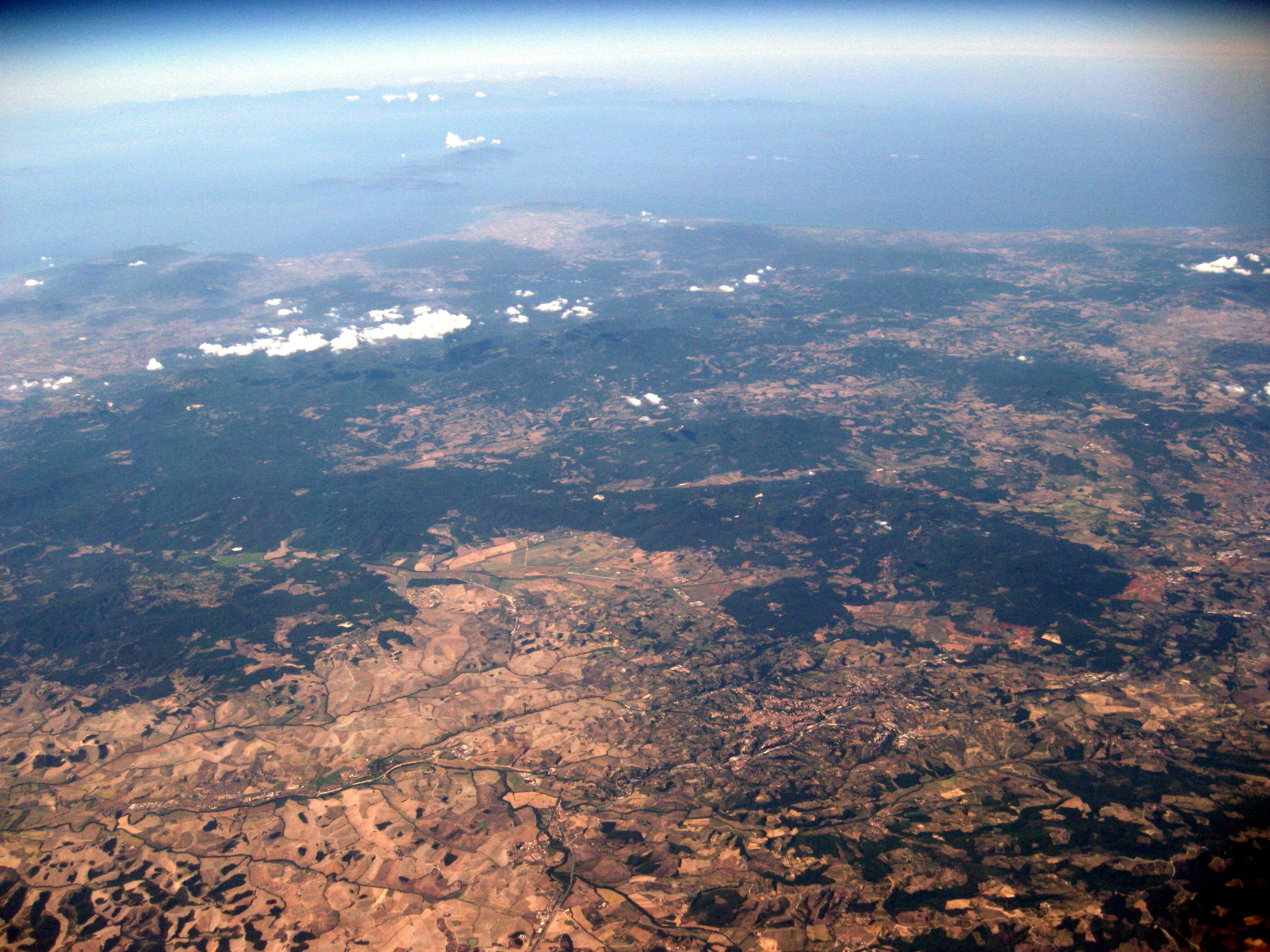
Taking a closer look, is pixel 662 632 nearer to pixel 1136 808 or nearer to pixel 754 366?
pixel 1136 808

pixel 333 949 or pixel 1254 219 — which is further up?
pixel 1254 219

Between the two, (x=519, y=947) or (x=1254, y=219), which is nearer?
(x=519, y=947)

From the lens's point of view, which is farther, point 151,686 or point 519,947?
point 151,686

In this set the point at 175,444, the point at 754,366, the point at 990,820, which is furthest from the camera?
the point at 754,366

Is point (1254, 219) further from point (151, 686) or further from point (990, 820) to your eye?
point (151, 686)

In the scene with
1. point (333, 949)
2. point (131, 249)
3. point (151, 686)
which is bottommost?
point (151, 686)

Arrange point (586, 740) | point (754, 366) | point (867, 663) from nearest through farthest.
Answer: point (586, 740), point (867, 663), point (754, 366)

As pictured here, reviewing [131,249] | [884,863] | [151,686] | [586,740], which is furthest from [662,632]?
[131,249]

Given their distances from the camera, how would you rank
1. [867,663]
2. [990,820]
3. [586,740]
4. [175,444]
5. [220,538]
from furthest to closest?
[175,444]
[220,538]
[867,663]
[586,740]
[990,820]

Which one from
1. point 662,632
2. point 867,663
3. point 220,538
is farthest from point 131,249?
point 867,663
